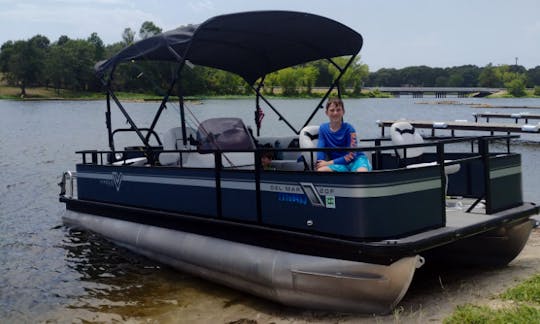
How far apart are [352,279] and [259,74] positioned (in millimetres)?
5126

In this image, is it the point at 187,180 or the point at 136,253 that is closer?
the point at 187,180

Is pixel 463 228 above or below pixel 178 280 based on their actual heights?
above

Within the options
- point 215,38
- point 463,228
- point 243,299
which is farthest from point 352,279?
point 215,38

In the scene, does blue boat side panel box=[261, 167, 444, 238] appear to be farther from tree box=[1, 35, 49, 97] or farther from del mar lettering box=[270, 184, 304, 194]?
tree box=[1, 35, 49, 97]

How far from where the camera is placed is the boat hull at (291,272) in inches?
219

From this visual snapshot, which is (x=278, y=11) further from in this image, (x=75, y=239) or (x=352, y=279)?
(x=75, y=239)

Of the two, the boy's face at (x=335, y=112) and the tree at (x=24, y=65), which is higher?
the tree at (x=24, y=65)

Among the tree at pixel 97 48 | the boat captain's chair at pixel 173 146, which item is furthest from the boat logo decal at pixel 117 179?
the tree at pixel 97 48

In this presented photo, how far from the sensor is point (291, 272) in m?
6.01

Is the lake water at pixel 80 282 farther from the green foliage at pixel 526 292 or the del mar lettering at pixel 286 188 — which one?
the green foliage at pixel 526 292

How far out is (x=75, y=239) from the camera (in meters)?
10.5

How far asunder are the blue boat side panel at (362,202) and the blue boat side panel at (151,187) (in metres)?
1.30

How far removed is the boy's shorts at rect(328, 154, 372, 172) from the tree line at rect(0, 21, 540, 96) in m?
3.10

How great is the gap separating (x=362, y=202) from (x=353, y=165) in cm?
72
